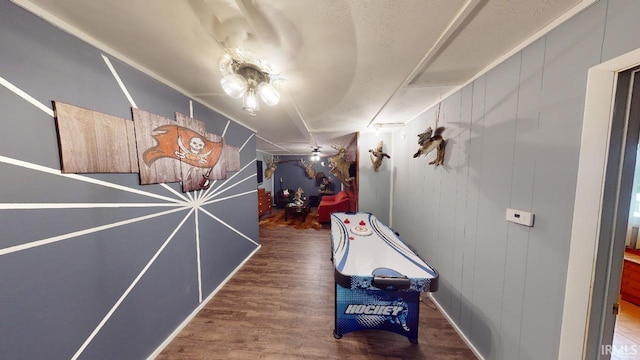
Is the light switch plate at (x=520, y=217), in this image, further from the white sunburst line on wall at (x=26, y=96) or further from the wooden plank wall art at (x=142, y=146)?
the white sunburst line on wall at (x=26, y=96)

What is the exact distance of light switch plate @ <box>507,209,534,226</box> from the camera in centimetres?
118

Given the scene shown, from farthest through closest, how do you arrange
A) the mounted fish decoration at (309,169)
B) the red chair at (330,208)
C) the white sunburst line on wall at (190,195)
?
1. the mounted fish decoration at (309,169)
2. the red chair at (330,208)
3. the white sunburst line on wall at (190,195)

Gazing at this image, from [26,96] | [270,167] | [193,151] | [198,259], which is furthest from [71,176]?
[270,167]

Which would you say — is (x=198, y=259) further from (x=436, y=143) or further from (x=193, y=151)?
(x=436, y=143)

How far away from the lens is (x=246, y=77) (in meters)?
1.36

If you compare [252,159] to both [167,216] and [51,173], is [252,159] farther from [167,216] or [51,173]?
[51,173]

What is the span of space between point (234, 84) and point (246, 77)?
0.42ft

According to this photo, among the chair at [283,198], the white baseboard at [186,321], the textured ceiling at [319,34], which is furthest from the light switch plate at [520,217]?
the chair at [283,198]

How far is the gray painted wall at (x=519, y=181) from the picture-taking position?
0.97 meters

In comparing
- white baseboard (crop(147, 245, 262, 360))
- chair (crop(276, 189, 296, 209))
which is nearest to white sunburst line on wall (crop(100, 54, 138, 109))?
white baseboard (crop(147, 245, 262, 360))

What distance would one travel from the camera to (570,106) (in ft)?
3.26

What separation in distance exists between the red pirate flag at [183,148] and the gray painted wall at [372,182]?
282 centimetres

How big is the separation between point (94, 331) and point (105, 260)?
0.47 metres

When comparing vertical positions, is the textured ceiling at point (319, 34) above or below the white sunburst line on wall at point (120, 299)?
above
